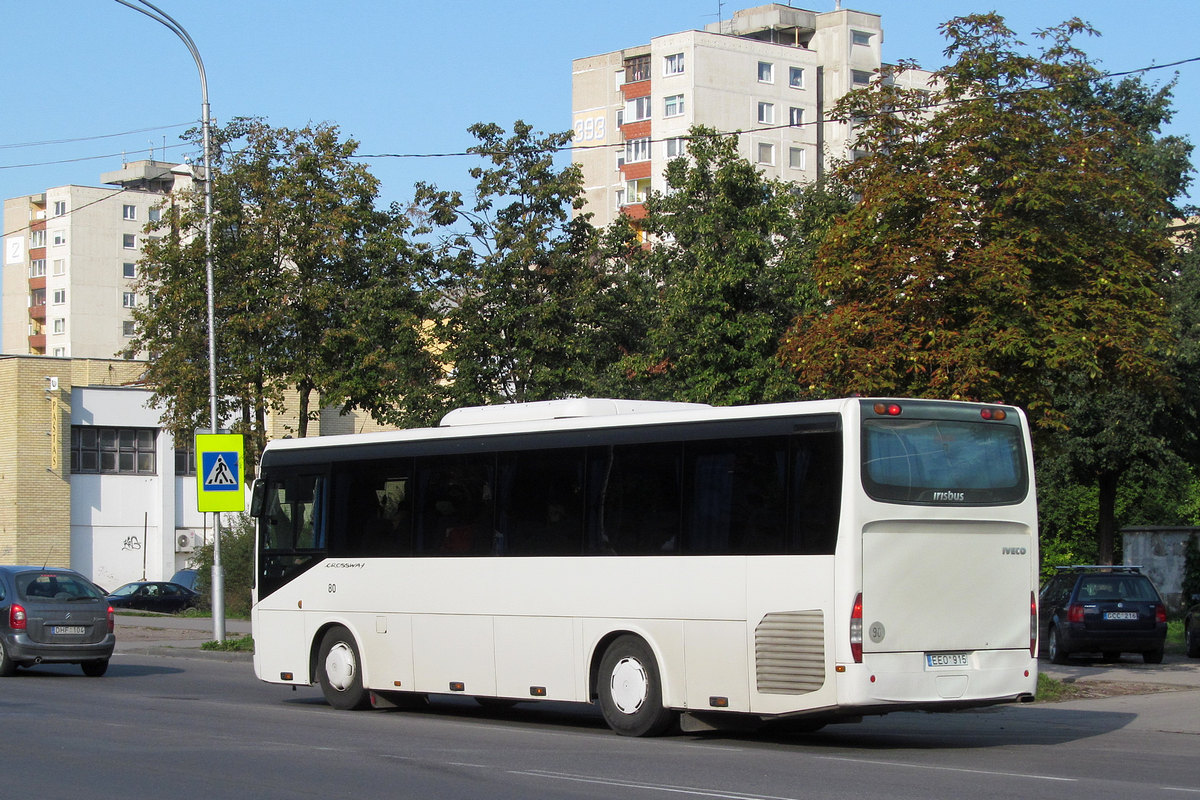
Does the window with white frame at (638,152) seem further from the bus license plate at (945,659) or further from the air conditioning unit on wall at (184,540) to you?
the bus license plate at (945,659)

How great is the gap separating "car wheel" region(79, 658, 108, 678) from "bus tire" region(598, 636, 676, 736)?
11066mm

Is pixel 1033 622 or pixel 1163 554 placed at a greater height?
pixel 1033 622

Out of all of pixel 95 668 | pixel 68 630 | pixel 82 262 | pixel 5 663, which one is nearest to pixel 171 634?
pixel 95 668

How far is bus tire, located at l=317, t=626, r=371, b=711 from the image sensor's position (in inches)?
673

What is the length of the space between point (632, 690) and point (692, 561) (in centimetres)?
148

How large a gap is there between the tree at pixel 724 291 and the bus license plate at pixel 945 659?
49.6 ft

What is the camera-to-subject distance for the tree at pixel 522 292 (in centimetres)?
2884

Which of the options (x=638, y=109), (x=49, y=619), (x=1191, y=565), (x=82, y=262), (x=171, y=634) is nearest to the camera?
(x=49, y=619)

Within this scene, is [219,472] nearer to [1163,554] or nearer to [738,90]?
[1163,554]

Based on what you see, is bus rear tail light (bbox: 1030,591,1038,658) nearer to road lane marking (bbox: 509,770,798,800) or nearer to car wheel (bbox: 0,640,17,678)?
road lane marking (bbox: 509,770,798,800)

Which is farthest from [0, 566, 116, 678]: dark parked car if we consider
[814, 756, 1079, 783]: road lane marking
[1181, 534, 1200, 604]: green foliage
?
[1181, 534, 1200, 604]: green foliage

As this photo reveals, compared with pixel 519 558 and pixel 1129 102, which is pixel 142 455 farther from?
pixel 519 558

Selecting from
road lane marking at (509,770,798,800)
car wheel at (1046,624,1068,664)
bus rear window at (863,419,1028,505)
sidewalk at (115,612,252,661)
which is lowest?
sidewalk at (115,612,252,661)

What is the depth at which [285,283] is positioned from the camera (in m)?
30.9
